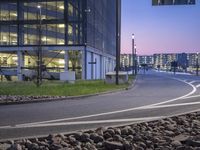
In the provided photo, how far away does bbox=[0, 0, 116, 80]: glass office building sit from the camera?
68.1m

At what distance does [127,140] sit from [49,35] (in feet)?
201

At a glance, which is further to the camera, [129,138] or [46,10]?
[46,10]

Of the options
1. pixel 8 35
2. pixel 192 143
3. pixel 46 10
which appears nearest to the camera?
pixel 192 143

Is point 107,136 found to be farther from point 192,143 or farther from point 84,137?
point 192,143

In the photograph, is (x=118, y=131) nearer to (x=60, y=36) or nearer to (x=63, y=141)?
(x=63, y=141)

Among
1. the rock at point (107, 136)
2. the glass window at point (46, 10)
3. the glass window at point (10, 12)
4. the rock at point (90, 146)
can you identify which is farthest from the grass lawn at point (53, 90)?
the glass window at point (10, 12)

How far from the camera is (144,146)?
29.0ft

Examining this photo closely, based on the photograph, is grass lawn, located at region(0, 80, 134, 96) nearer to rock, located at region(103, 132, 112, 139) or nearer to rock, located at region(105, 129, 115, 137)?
rock, located at region(105, 129, 115, 137)

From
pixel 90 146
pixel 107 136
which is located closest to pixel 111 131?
pixel 107 136

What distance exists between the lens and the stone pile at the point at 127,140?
8.70 m

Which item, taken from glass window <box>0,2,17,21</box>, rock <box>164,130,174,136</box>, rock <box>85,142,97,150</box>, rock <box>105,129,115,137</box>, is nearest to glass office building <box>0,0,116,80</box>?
glass window <box>0,2,17,21</box>

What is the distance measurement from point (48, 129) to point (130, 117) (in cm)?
355

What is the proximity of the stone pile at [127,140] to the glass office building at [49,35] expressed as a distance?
55.9m

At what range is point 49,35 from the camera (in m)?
70.0
